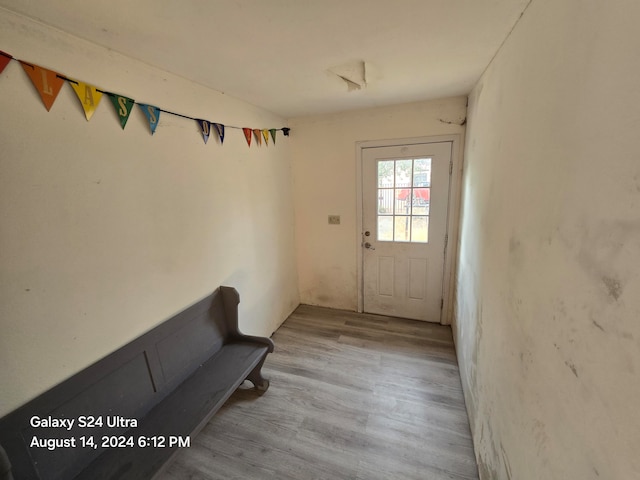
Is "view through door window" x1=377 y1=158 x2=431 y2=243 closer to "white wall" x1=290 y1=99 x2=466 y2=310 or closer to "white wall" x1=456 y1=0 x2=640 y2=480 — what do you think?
"white wall" x1=290 y1=99 x2=466 y2=310

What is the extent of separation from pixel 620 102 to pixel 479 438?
170cm

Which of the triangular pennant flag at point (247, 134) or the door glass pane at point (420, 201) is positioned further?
the door glass pane at point (420, 201)

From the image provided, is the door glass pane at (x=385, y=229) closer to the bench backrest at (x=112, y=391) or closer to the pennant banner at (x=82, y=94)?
the bench backrest at (x=112, y=391)

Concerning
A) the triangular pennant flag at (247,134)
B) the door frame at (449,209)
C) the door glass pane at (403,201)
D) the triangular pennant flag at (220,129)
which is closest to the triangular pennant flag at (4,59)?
the triangular pennant flag at (220,129)

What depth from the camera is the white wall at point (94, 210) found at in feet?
3.35

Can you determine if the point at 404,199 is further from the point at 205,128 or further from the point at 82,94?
the point at 82,94

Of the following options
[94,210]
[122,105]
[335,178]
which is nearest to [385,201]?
[335,178]

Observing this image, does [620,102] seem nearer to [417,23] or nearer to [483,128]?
[417,23]

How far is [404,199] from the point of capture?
9.04ft

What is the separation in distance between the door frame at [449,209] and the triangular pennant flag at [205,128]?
151cm

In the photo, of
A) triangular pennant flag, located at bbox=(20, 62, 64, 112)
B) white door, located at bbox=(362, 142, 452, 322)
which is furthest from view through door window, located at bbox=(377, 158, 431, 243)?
triangular pennant flag, located at bbox=(20, 62, 64, 112)

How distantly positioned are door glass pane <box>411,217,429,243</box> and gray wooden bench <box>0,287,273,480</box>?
1.90 meters

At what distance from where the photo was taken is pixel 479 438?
147 centimetres

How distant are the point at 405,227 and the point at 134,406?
258 centimetres
